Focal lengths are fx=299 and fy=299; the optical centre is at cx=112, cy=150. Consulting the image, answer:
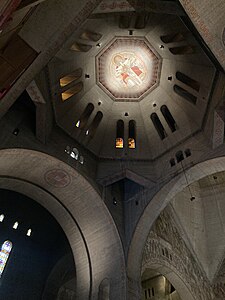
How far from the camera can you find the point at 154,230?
13938mm

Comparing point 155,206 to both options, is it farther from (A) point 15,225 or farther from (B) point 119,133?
(A) point 15,225

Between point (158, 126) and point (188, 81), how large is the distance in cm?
228

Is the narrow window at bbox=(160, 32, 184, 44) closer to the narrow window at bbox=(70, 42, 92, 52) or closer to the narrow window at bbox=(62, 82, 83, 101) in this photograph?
the narrow window at bbox=(70, 42, 92, 52)

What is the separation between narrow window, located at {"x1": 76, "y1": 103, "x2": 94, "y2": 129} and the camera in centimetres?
1256

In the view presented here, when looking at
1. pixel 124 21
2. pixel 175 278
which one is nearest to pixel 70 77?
pixel 124 21

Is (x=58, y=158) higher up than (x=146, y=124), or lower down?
lower down

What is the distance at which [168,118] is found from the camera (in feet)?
42.1

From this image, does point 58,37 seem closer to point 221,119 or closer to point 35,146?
point 35,146

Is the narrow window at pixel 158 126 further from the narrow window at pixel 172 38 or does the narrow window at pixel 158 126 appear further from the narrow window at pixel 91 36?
the narrow window at pixel 91 36

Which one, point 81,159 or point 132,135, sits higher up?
point 132,135

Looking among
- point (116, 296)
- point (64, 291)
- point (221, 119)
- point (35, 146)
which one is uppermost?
point (221, 119)

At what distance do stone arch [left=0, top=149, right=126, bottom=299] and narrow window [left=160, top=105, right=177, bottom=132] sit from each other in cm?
420

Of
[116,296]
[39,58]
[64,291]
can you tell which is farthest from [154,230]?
[39,58]

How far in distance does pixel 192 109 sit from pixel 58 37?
22.0 feet
